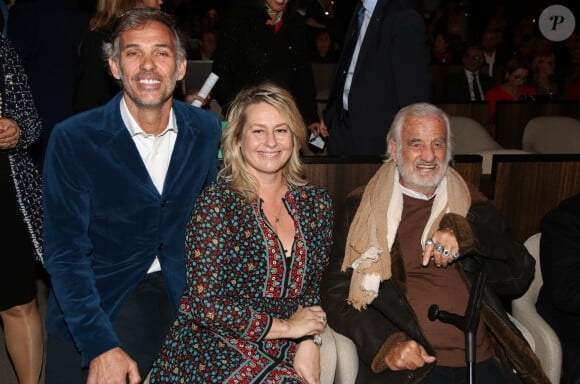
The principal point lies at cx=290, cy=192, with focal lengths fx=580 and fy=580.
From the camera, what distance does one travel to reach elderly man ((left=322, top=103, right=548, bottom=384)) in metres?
2.05

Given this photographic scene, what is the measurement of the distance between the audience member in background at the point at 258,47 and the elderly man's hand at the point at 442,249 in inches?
67.5

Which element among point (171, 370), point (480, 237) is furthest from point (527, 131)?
point (171, 370)

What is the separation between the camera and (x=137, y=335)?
198cm

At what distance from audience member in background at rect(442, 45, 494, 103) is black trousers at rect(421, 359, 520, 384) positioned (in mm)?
4498

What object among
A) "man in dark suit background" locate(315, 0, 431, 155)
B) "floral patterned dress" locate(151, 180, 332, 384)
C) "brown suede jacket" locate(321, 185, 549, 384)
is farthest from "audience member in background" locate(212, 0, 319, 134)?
"floral patterned dress" locate(151, 180, 332, 384)

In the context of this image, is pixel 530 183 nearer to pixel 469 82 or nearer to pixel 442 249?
pixel 442 249

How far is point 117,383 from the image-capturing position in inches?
70.4

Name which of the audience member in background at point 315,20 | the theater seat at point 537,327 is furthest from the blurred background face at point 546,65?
the theater seat at point 537,327

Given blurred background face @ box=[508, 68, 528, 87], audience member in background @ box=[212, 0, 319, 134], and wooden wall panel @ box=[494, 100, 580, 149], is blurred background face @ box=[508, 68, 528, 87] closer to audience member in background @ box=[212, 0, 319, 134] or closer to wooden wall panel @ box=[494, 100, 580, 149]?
wooden wall panel @ box=[494, 100, 580, 149]

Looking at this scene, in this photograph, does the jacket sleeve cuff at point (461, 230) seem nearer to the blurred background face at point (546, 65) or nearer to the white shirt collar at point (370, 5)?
the white shirt collar at point (370, 5)

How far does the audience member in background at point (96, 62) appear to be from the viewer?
273 centimetres

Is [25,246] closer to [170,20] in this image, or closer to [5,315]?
[5,315]

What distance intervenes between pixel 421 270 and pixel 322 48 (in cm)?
690

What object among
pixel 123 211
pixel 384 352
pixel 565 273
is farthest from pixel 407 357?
pixel 123 211
